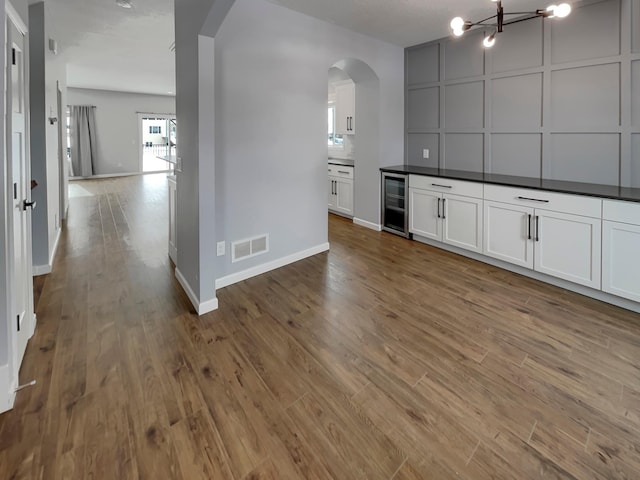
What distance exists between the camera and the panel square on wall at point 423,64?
483 cm

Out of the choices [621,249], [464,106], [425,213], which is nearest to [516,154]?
[464,106]

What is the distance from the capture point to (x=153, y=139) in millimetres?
12633

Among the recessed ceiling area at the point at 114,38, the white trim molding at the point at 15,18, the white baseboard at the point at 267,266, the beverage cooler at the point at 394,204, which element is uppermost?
the recessed ceiling area at the point at 114,38

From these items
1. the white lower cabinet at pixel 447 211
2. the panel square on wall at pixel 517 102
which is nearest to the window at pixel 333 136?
the white lower cabinet at pixel 447 211

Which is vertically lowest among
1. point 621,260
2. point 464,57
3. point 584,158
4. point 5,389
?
point 5,389

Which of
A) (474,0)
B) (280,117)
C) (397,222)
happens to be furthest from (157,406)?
(474,0)

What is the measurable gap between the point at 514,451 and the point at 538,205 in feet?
8.06

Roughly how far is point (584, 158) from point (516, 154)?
2.27 feet

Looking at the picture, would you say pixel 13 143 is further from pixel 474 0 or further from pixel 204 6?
pixel 474 0

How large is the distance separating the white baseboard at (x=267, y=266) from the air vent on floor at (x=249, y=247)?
142 millimetres

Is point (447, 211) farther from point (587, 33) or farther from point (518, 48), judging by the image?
point (587, 33)

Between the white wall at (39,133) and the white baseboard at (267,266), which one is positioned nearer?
the white baseboard at (267,266)

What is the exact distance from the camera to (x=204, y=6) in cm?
234

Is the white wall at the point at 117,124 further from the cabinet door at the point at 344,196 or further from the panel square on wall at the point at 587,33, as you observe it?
the panel square on wall at the point at 587,33
